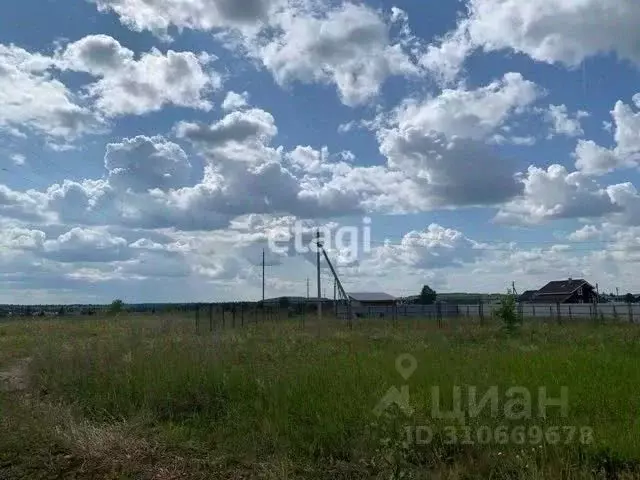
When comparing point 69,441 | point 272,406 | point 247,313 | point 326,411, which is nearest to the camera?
point 69,441

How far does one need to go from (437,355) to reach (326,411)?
5971mm

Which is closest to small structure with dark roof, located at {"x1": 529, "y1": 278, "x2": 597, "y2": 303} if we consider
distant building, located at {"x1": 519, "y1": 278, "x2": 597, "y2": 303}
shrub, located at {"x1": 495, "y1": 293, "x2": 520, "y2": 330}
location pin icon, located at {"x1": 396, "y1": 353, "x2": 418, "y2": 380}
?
distant building, located at {"x1": 519, "y1": 278, "x2": 597, "y2": 303}

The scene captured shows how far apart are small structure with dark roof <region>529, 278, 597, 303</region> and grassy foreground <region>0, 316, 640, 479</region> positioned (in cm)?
5744

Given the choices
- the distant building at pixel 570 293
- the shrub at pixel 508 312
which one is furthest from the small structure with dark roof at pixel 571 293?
the shrub at pixel 508 312

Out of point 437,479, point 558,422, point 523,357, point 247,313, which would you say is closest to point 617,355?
point 523,357

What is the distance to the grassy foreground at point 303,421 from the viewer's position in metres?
5.86

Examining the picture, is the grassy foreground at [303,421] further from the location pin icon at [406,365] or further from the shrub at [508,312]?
the shrub at [508,312]

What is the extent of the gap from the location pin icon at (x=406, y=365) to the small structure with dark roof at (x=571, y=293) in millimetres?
57405

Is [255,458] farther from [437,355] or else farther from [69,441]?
[437,355]

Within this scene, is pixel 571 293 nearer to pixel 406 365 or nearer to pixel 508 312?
pixel 508 312

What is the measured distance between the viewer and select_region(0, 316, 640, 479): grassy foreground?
5.86 metres

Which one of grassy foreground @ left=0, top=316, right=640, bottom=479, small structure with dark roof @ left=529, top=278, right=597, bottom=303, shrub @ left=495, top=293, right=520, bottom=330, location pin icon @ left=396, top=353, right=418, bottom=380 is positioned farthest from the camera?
small structure with dark roof @ left=529, top=278, right=597, bottom=303

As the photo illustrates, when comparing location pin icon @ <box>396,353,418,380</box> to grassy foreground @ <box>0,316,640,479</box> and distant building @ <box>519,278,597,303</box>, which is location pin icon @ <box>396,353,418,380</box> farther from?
distant building @ <box>519,278,597,303</box>

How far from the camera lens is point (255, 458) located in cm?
649
